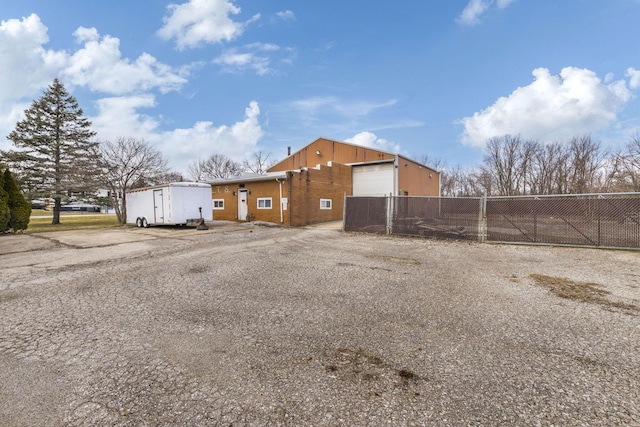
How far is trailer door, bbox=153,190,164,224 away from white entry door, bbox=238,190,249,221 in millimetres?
5371

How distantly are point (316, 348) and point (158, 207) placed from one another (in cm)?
1575

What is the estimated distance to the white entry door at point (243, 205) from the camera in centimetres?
1981

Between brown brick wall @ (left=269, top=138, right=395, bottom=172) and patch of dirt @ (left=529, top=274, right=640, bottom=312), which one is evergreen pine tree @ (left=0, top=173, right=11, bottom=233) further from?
patch of dirt @ (left=529, top=274, right=640, bottom=312)

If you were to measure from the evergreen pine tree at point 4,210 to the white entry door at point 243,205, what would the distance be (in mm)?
11259

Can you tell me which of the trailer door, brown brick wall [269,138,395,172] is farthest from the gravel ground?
brown brick wall [269,138,395,172]

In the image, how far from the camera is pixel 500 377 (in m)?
2.55

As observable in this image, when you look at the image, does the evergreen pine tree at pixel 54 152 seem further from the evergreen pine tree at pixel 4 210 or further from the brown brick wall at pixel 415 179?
the brown brick wall at pixel 415 179

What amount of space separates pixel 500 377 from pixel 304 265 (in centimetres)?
506

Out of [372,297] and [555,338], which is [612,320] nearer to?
[555,338]

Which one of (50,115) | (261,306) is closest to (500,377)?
(261,306)

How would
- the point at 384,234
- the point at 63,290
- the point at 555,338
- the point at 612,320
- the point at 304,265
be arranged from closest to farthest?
the point at 555,338 < the point at 612,320 < the point at 63,290 < the point at 304,265 < the point at 384,234

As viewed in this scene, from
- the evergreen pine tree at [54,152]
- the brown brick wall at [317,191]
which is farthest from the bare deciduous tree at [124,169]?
the brown brick wall at [317,191]

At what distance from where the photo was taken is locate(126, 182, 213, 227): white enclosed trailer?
49.7 ft

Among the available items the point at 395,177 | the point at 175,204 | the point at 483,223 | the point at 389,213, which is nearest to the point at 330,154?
the point at 395,177
